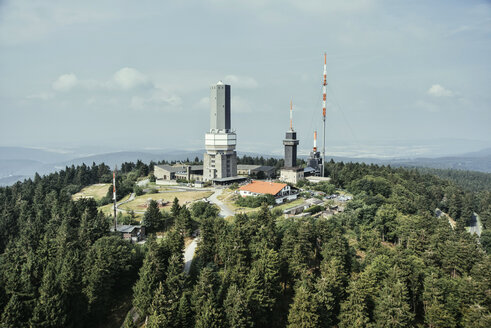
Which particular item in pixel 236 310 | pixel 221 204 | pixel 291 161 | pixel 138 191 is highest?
pixel 291 161

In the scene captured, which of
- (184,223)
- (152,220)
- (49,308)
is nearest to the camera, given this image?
(49,308)

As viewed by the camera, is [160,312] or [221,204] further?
[221,204]

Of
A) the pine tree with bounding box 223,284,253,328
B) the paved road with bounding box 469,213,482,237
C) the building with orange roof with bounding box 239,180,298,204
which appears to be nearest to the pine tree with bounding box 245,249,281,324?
the pine tree with bounding box 223,284,253,328

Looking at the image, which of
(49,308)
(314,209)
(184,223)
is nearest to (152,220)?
(184,223)

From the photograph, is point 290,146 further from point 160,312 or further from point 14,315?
point 14,315

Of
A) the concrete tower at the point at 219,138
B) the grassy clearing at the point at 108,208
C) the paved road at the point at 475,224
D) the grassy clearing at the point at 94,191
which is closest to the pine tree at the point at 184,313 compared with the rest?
the grassy clearing at the point at 108,208

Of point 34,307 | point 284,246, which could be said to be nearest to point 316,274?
point 284,246

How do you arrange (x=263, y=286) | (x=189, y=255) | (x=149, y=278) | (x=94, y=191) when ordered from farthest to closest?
1. (x=94, y=191)
2. (x=189, y=255)
3. (x=263, y=286)
4. (x=149, y=278)

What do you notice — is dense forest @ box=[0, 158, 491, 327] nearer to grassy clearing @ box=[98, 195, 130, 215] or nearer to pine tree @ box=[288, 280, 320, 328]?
pine tree @ box=[288, 280, 320, 328]
